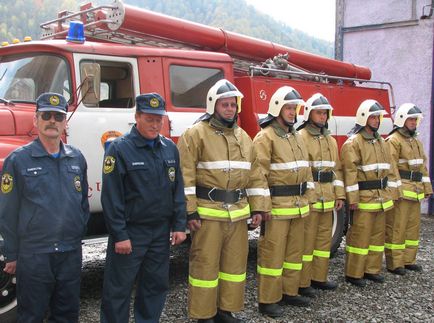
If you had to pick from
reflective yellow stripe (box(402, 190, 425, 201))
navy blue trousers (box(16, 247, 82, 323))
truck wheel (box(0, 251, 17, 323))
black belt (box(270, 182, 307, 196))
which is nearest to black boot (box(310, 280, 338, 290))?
black belt (box(270, 182, 307, 196))

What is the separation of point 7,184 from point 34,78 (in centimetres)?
183

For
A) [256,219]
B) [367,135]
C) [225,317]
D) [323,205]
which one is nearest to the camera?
[225,317]

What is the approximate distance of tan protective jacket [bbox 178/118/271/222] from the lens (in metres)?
3.86

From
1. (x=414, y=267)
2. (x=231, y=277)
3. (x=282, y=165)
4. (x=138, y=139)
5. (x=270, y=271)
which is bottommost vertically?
(x=414, y=267)

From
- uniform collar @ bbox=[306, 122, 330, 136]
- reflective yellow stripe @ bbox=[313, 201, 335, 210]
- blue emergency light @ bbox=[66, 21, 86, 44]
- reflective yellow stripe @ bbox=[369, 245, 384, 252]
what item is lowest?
reflective yellow stripe @ bbox=[369, 245, 384, 252]

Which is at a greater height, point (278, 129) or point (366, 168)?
point (278, 129)

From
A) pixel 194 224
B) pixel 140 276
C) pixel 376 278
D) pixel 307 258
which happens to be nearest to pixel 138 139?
pixel 194 224

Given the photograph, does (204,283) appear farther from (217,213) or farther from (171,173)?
(171,173)

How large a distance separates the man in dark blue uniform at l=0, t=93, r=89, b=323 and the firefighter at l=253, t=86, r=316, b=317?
1.84 metres

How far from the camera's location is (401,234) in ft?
19.2

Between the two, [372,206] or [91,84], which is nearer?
[91,84]

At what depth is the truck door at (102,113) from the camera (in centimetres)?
438

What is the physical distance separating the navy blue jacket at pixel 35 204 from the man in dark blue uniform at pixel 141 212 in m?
0.30

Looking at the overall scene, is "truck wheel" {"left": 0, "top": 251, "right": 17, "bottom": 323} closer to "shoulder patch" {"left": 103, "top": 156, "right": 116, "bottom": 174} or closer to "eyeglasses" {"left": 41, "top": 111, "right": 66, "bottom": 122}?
"shoulder patch" {"left": 103, "top": 156, "right": 116, "bottom": 174}
